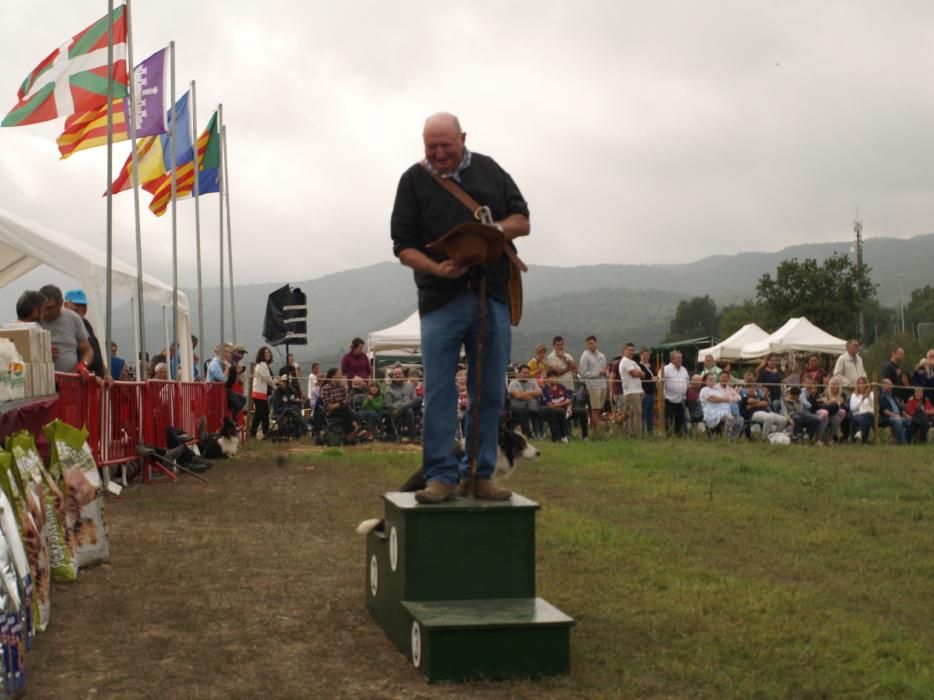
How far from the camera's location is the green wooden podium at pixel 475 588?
4.54m

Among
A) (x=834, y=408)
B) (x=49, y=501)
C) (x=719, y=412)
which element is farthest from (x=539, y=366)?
(x=49, y=501)

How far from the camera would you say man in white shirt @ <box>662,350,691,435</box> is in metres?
20.3

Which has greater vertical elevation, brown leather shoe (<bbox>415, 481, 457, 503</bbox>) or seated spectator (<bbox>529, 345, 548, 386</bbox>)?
seated spectator (<bbox>529, 345, 548, 386</bbox>)

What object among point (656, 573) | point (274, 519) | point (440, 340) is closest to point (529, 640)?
point (440, 340)

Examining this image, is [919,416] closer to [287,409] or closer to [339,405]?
[339,405]

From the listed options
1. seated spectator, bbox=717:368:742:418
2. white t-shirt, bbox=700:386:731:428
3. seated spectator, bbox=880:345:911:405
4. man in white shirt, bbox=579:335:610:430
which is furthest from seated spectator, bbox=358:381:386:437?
seated spectator, bbox=880:345:911:405

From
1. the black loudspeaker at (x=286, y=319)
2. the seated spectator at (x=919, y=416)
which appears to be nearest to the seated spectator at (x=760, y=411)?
the seated spectator at (x=919, y=416)

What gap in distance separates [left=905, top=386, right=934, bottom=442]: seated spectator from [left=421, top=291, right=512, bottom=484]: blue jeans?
1688cm

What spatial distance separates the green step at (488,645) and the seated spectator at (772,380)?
16926 millimetres

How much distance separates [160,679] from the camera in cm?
450

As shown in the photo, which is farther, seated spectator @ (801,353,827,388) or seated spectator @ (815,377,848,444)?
seated spectator @ (801,353,827,388)

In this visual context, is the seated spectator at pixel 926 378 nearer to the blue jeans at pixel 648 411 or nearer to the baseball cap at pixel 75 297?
the blue jeans at pixel 648 411

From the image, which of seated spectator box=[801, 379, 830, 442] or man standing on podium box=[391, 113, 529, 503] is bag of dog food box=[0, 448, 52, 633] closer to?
man standing on podium box=[391, 113, 529, 503]

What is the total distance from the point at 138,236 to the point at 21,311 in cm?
710
